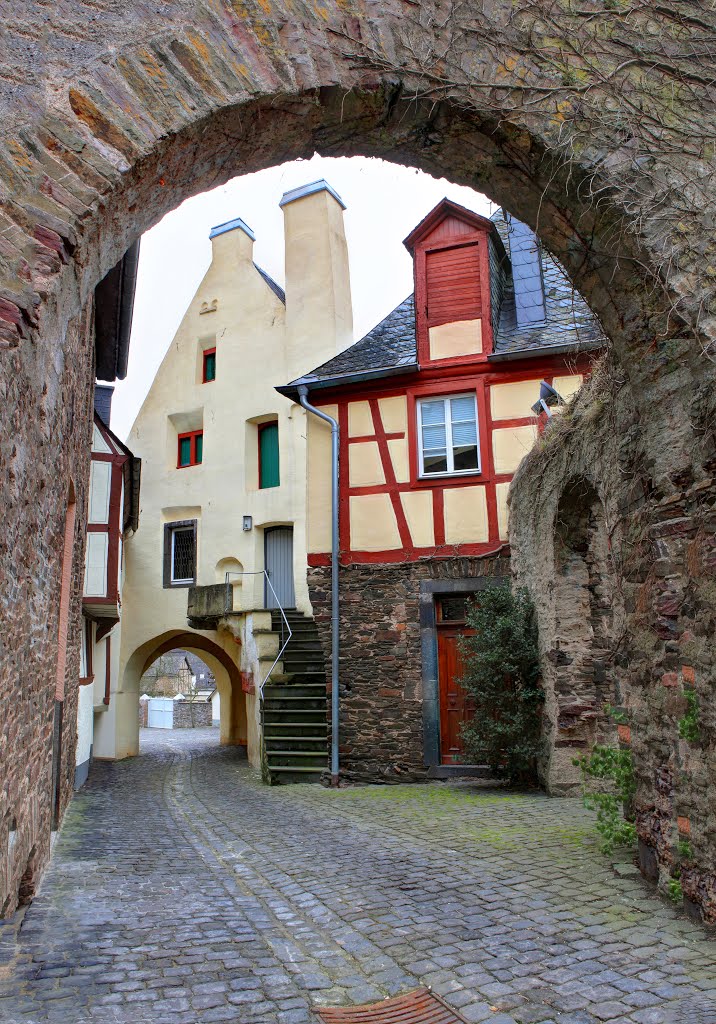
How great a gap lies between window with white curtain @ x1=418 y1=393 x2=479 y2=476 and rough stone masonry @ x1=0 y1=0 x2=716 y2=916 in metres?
5.80

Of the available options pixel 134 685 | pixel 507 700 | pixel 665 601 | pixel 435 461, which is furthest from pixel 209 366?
pixel 665 601

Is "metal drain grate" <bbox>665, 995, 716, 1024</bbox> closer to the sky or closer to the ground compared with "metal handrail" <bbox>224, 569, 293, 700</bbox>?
closer to the ground

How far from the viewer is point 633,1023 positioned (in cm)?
275

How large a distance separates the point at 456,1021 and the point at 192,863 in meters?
3.22

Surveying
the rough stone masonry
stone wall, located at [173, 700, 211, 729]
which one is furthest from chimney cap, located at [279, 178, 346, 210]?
stone wall, located at [173, 700, 211, 729]

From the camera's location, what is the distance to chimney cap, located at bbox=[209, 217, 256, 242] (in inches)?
701

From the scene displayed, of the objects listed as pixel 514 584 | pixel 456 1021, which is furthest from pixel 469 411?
pixel 456 1021

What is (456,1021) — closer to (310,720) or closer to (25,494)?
(25,494)

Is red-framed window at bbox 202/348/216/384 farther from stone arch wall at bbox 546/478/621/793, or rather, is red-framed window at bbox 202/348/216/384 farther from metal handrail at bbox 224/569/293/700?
stone arch wall at bbox 546/478/621/793

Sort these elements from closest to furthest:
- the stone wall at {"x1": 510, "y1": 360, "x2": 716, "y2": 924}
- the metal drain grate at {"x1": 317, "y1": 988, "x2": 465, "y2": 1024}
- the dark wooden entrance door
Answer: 1. the metal drain grate at {"x1": 317, "y1": 988, "x2": 465, "y2": 1024}
2. the stone wall at {"x1": 510, "y1": 360, "x2": 716, "y2": 924}
3. the dark wooden entrance door

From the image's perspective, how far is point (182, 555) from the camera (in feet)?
53.9

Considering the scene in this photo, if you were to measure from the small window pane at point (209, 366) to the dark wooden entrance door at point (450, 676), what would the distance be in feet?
29.3

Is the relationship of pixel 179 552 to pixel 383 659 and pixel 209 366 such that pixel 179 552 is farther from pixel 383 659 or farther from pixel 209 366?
pixel 383 659

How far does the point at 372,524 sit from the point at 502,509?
1681 mm
